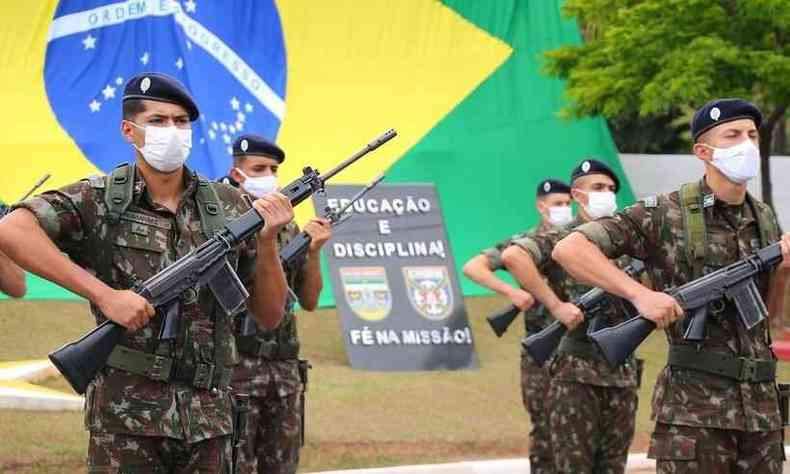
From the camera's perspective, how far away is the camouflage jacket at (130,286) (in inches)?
211

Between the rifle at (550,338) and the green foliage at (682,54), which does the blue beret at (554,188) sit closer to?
the rifle at (550,338)

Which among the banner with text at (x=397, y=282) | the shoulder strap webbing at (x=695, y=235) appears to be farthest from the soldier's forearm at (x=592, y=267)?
the banner with text at (x=397, y=282)

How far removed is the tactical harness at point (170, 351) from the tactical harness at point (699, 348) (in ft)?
6.31

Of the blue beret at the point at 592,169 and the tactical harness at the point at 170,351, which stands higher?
the blue beret at the point at 592,169

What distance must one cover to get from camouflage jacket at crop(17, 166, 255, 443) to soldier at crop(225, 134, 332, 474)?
2220 mm

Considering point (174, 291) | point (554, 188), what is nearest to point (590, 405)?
point (554, 188)

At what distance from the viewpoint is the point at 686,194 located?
6.22 m

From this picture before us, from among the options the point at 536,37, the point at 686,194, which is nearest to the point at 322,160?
the point at 536,37

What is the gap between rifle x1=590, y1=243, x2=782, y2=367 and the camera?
5969 mm

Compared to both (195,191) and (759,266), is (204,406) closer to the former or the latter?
(195,191)

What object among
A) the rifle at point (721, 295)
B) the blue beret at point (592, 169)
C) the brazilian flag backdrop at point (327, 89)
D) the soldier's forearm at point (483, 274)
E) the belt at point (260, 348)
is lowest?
the rifle at point (721, 295)

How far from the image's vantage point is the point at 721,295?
5977mm

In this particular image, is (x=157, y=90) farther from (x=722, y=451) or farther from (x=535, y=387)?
(x=535, y=387)

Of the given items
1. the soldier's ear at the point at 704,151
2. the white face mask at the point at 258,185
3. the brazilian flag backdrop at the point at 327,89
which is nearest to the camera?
the soldier's ear at the point at 704,151
